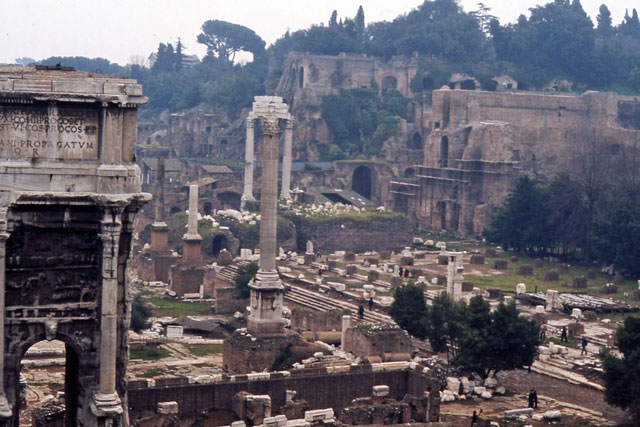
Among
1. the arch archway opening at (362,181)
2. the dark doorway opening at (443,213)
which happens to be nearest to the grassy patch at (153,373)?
the dark doorway opening at (443,213)

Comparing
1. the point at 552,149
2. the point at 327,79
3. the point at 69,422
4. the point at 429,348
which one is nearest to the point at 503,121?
the point at 552,149

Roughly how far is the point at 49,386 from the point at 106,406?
13.9 metres

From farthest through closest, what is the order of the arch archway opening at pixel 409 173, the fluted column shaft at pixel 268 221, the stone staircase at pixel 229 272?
1. the arch archway opening at pixel 409 173
2. the stone staircase at pixel 229 272
3. the fluted column shaft at pixel 268 221

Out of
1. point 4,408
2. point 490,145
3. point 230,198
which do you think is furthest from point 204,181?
point 4,408

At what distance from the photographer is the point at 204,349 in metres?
37.3

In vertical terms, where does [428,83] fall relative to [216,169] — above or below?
above

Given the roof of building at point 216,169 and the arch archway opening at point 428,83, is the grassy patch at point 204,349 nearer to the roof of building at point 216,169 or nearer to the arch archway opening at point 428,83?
the roof of building at point 216,169

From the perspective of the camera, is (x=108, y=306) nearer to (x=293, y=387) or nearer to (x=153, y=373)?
(x=293, y=387)

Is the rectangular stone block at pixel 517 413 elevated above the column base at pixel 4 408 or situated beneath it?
situated beneath

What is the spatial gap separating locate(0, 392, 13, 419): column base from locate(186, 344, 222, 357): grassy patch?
20.4 m

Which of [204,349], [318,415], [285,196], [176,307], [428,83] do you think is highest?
[428,83]

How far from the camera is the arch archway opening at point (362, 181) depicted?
277ft

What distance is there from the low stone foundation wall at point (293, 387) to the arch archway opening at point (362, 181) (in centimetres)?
5352

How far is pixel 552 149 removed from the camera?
3238 inches
